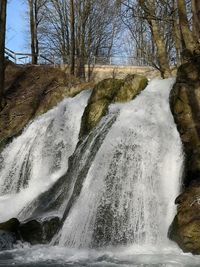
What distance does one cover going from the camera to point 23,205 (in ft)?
45.9

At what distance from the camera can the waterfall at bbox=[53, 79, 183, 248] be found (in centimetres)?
1038

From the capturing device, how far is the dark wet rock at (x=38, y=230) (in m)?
10.7

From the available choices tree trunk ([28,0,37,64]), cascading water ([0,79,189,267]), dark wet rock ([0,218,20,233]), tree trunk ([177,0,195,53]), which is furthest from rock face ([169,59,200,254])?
tree trunk ([28,0,37,64])

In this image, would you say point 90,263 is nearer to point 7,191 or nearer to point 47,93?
point 7,191

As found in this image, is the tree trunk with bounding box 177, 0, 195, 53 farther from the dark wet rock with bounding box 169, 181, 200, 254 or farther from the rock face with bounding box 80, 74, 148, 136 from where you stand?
the dark wet rock with bounding box 169, 181, 200, 254

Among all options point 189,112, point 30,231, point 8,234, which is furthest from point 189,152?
point 8,234

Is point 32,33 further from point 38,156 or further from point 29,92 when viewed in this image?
point 38,156

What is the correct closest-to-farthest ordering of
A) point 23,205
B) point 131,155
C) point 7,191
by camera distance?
point 131,155 → point 23,205 → point 7,191

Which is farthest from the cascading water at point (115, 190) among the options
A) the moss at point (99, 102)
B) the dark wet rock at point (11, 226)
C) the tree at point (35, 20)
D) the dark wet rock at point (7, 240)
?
the tree at point (35, 20)

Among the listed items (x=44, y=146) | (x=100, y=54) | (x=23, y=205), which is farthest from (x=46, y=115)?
(x=100, y=54)

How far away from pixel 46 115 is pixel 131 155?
294 inches

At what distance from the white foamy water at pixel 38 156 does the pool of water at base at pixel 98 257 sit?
13.1ft

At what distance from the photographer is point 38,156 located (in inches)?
639

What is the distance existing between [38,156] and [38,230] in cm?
552
